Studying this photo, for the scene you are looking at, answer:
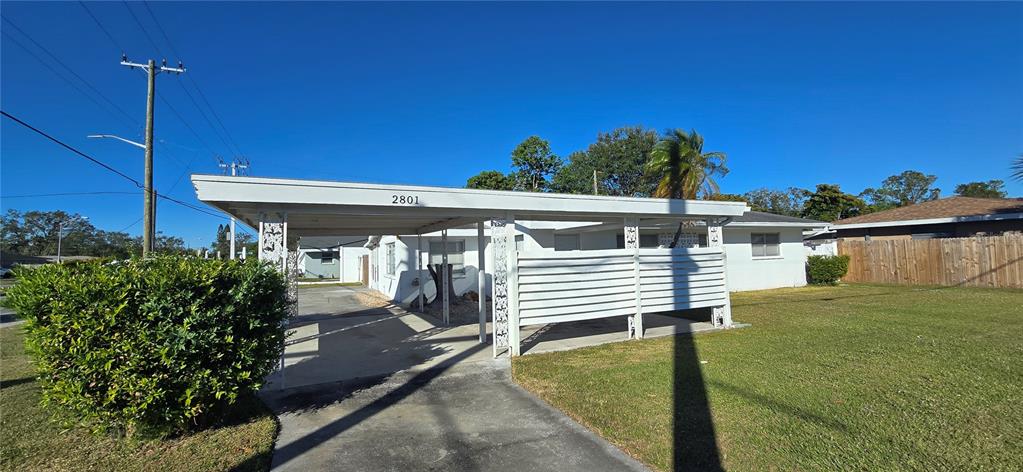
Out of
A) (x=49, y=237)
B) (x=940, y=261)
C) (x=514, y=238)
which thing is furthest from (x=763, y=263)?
(x=49, y=237)

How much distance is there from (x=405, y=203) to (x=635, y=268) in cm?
398

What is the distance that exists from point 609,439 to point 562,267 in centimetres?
368

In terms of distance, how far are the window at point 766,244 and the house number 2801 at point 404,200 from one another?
13788 millimetres

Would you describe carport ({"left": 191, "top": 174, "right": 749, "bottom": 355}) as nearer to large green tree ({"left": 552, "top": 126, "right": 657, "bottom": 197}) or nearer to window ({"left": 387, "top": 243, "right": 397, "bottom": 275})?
window ({"left": 387, "top": 243, "right": 397, "bottom": 275})

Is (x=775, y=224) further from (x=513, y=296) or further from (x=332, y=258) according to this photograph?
(x=332, y=258)

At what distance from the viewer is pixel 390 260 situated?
699 inches

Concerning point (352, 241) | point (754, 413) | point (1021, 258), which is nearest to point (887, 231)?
point (1021, 258)

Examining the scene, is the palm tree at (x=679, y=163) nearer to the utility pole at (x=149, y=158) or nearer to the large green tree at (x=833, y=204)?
the utility pole at (x=149, y=158)

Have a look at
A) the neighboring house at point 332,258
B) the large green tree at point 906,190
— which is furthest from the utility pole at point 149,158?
the large green tree at point 906,190

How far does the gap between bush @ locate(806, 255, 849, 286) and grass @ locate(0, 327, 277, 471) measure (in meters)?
18.3

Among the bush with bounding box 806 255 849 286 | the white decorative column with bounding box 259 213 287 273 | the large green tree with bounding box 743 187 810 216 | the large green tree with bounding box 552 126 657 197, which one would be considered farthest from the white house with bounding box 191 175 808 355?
the large green tree with bounding box 743 187 810 216

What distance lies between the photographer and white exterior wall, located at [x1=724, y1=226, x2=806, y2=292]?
16125mm

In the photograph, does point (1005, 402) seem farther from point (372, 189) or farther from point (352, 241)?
point (352, 241)

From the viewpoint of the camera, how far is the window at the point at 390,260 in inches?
678
